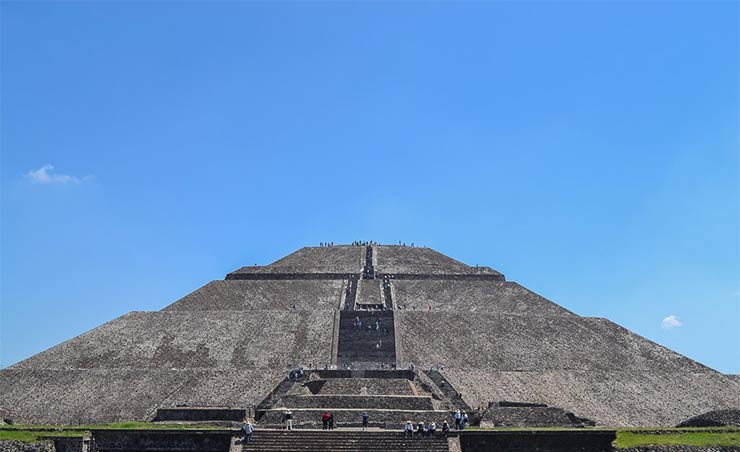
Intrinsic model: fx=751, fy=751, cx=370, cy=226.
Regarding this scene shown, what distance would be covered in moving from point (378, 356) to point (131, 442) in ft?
47.0

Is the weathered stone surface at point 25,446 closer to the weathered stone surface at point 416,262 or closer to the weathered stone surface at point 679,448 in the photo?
the weathered stone surface at point 679,448

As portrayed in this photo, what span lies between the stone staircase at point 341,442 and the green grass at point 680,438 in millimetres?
3847

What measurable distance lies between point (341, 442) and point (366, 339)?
14976 millimetres

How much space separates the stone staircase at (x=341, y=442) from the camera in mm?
15922

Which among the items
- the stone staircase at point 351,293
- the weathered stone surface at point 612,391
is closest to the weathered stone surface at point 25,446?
the weathered stone surface at point 612,391

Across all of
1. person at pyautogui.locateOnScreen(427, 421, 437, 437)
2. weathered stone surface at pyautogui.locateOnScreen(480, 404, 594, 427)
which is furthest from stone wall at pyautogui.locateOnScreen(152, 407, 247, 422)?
weathered stone surface at pyautogui.locateOnScreen(480, 404, 594, 427)

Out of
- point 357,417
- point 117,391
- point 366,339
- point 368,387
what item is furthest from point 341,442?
point 366,339

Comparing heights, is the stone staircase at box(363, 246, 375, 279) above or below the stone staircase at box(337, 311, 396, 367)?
above

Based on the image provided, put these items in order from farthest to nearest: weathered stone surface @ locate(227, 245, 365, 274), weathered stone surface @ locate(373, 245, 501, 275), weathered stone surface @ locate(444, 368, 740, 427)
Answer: weathered stone surface @ locate(373, 245, 501, 275) < weathered stone surface @ locate(227, 245, 365, 274) < weathered stone surface @ locate(444, 368, 740, 427)

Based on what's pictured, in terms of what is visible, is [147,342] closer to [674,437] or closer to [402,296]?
[402,296]

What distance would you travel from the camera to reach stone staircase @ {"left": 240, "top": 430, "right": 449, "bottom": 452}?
15922 mm

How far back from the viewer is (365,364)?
27266mm

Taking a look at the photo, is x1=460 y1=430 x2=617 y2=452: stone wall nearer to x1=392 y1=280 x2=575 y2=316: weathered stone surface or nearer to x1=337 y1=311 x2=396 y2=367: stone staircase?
x1=337 y1=311 x2=396 y2=367: stone staircase

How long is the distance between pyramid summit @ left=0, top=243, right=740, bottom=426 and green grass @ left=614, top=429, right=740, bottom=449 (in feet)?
11.4
